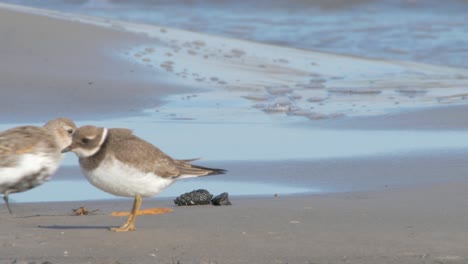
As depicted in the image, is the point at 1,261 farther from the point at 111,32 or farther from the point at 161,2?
the point at 161,2

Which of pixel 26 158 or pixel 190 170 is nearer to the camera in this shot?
pixel 190 170

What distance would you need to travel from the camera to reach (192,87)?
12117 millimetres

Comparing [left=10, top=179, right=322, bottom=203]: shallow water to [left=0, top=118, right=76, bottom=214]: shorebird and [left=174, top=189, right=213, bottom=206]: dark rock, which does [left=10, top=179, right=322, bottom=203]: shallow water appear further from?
[left=0, top=118, right=76, bottom=214]: shorebird

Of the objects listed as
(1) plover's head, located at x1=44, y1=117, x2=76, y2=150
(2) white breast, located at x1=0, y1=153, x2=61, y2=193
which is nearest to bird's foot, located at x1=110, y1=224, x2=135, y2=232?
(2) white breast, located at x1=0, y1=153, x2=61, y2=193

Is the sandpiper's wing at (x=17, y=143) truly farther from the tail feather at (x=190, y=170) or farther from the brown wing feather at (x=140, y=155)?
the tail feather at (x=190, y=170)

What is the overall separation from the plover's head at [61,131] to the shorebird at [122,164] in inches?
28.7

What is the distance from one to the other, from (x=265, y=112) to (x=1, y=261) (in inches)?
239

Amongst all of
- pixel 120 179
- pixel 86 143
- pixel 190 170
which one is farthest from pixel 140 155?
pixel 190 170

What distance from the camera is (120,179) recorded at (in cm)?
539

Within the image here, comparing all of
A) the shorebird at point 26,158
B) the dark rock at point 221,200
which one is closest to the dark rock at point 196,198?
the dark rock at point 221,200

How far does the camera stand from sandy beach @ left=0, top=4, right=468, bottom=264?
5.30 metres

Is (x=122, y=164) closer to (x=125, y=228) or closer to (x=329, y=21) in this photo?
(x=125, y=228)

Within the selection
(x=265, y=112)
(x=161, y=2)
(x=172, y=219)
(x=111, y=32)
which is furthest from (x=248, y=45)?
(x=172, y=219)

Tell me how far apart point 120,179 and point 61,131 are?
1.11 m
